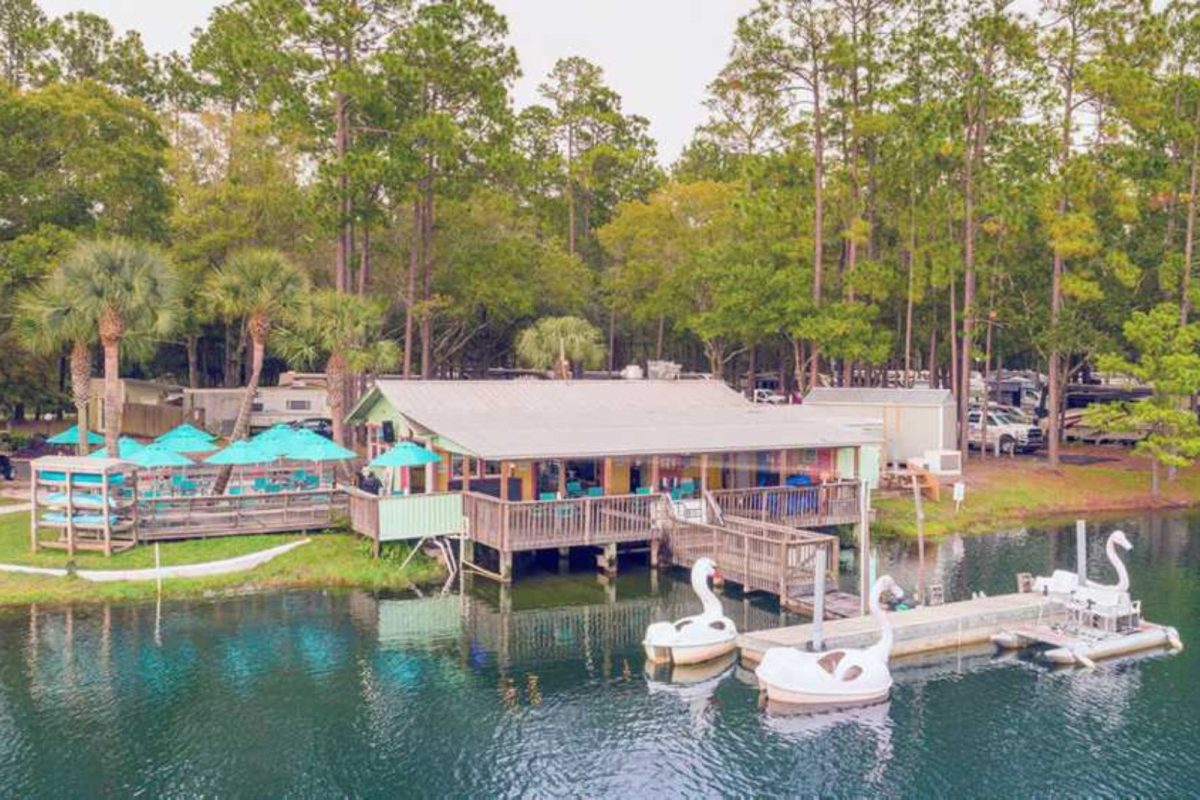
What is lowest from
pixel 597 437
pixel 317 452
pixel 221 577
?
pixel 221 577

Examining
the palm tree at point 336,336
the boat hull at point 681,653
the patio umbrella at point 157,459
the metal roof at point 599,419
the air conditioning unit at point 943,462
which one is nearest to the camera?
the boat hull at point 681,653

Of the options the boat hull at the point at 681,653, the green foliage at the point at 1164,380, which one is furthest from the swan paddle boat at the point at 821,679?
the green foliage at the point at 1164,380

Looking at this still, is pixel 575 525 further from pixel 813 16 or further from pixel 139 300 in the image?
pixel 813 16

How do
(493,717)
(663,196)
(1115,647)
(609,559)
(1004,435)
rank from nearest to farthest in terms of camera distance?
(493,717)
(1115,647)
(609,559)
(1004,435)
(663,196)

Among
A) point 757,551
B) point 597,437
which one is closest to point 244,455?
point 597,437

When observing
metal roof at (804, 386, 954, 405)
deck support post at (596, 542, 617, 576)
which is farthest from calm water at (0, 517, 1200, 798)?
metal roof at (804, 386, 954, 405)

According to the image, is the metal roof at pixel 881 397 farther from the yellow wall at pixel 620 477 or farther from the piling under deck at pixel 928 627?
the piling under deck at pixel 928 627

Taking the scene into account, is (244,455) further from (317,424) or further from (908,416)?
(908,416)
